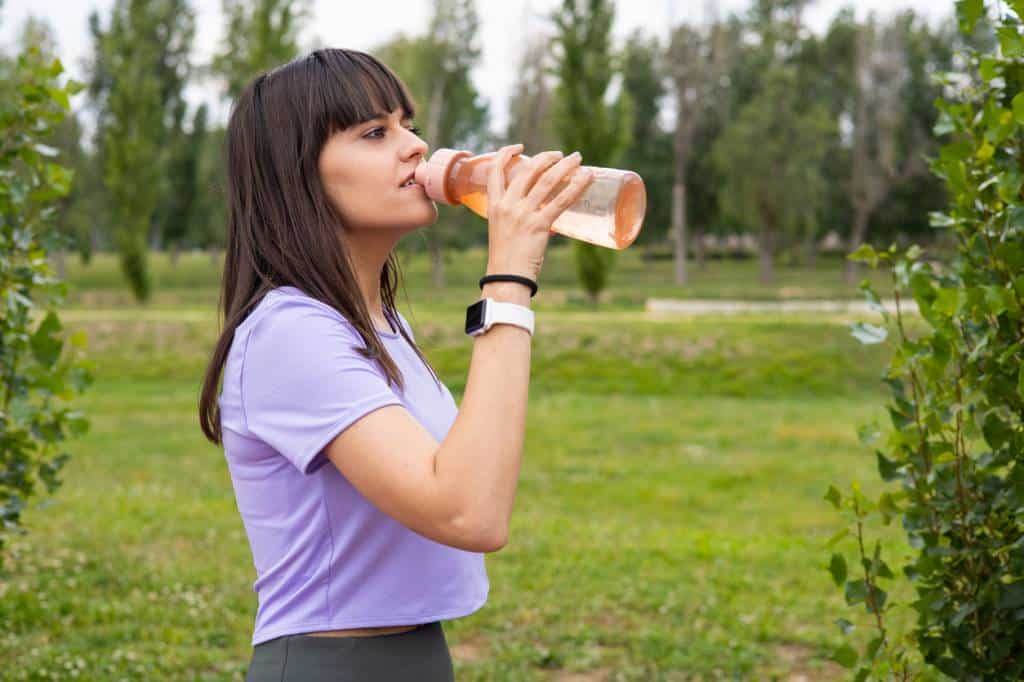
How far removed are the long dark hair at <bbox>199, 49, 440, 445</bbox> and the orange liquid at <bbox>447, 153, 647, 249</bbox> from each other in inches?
7.7

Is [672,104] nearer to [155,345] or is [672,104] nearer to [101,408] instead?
[155,345]

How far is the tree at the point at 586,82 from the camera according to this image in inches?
1094

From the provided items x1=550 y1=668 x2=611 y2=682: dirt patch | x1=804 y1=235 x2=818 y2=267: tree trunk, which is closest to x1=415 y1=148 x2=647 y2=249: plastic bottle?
x1=550 y1=668 x2=611 y2=682: dirt patch

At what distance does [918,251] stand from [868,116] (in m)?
48.8

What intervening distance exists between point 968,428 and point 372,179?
1635mm

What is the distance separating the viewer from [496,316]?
171 centimetres

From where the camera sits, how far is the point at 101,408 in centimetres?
1645

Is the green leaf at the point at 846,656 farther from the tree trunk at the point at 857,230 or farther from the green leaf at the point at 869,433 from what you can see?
the tree trunk at the point at 857,230

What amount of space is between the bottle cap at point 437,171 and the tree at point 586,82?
25762 millimetres

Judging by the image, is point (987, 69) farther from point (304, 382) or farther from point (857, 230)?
point (857, 230)

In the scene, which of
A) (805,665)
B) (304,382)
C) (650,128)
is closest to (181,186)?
(650,128)

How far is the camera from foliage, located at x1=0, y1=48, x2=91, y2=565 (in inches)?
180

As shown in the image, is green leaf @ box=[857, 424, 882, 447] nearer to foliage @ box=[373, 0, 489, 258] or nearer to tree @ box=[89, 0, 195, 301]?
tree @ box=[89, 0, 195, 301]

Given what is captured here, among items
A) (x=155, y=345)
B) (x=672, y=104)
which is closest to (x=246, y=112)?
(x=155, y=345)
